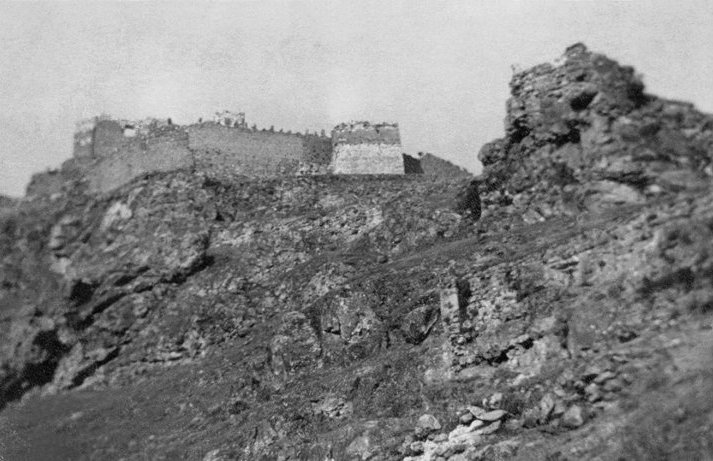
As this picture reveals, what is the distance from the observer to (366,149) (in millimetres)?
46750

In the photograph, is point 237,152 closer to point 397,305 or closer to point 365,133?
point 365,133

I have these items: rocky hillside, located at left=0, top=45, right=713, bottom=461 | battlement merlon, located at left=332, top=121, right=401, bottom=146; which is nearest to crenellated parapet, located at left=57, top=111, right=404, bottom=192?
battlement merlon, located at left=332, top=121, right=401, bottom=146

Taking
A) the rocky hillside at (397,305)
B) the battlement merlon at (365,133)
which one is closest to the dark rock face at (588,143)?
the rocky hillside at (397,305)

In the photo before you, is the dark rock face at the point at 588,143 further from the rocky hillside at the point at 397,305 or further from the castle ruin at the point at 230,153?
the castle ruin at the point at 230,153

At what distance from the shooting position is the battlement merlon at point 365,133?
4697 centimetres

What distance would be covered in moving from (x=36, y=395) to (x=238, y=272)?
957 centimetres

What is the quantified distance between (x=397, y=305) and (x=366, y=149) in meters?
21.9

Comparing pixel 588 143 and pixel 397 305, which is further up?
pixel 588 143

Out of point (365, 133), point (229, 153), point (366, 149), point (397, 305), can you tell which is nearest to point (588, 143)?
point (397, 305)

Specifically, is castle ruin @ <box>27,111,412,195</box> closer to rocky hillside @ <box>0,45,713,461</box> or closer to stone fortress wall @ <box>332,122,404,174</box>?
stone fortress wall @ <box>332,122,404,174</box>

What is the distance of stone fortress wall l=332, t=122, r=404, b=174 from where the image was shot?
46219mm

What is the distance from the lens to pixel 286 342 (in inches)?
1059

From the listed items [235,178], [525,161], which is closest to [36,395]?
[235,178]

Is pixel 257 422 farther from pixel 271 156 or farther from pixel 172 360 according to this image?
pixel 271 156
